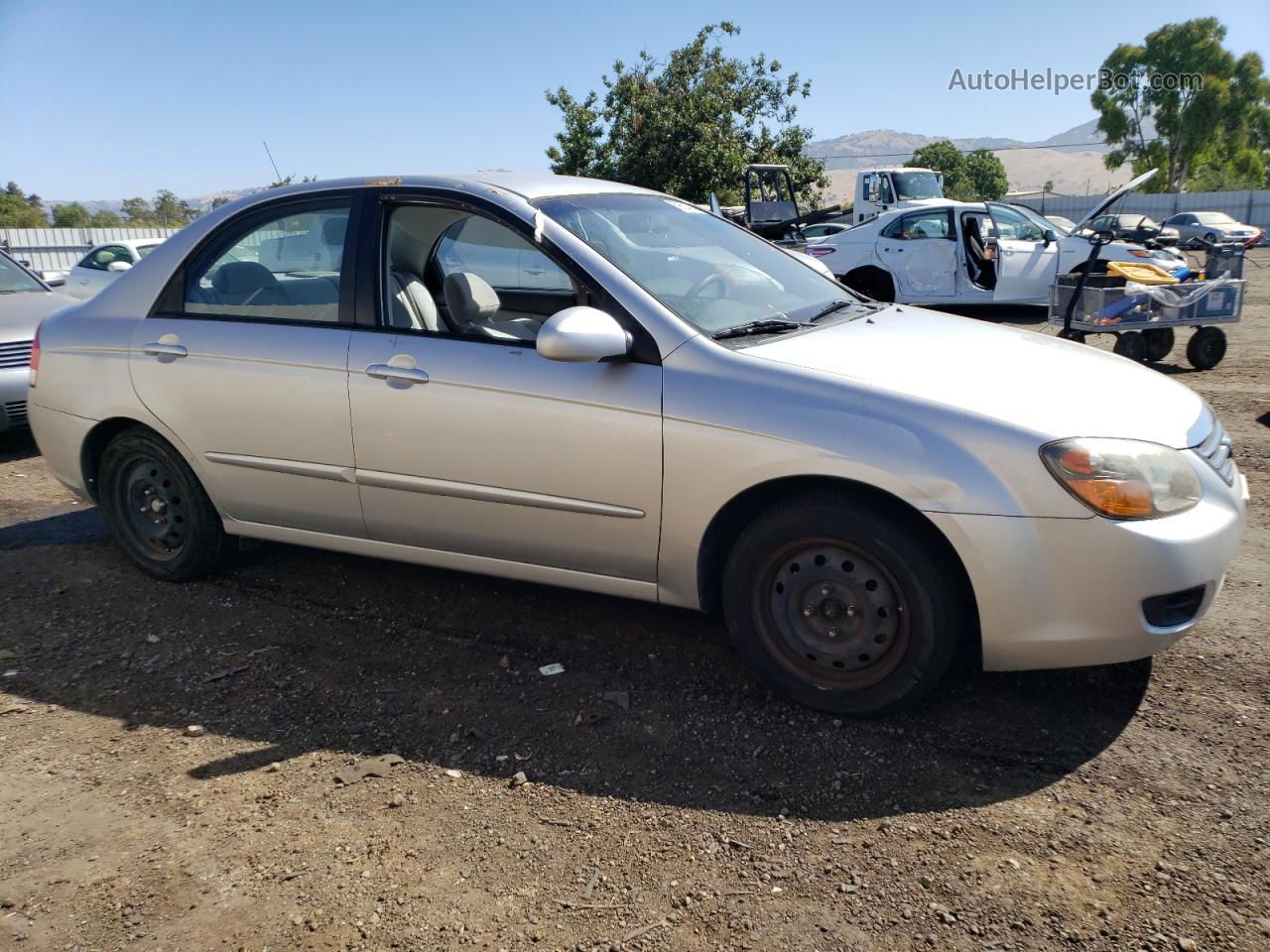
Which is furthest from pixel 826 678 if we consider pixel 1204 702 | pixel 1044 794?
pixel 1204 702

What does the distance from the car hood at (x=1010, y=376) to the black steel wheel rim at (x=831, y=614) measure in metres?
0.57

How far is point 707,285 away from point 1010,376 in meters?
1.13

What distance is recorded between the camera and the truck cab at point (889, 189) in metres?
24.1

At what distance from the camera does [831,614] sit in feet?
10.3

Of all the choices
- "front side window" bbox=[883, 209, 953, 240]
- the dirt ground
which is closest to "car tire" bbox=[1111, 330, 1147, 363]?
"front side window" bbox=[883, 209, 953, 240]

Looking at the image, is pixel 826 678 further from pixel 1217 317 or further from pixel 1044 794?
pixel 1217 317

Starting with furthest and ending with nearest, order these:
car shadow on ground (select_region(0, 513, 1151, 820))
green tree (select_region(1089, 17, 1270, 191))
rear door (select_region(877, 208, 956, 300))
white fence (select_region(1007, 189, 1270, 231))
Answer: green tree (select_region(1089, 17, 1270, 191))
white fence (select_region(1007, 189, 1270, 231))
rear door (select_region(877, 208, 956, 300))
car shadow on ground (select_region(0, 513, 1151, 820))

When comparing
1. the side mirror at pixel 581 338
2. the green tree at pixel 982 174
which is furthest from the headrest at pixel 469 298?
the green tree at pixel 982 174

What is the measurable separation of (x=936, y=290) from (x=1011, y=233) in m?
1.16

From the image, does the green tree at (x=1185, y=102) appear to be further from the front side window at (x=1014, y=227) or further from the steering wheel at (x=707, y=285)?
the steering wheel at (x=707, y=285)

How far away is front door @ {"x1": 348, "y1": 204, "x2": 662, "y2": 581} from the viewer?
3.34m

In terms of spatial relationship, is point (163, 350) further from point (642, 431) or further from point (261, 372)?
point (642, 431)

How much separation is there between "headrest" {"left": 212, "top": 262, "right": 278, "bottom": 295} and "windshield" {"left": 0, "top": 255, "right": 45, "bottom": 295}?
4873 millimetres

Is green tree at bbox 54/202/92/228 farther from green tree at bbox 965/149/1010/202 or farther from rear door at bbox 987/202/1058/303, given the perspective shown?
green tree at bbox 965/149/1010/202
